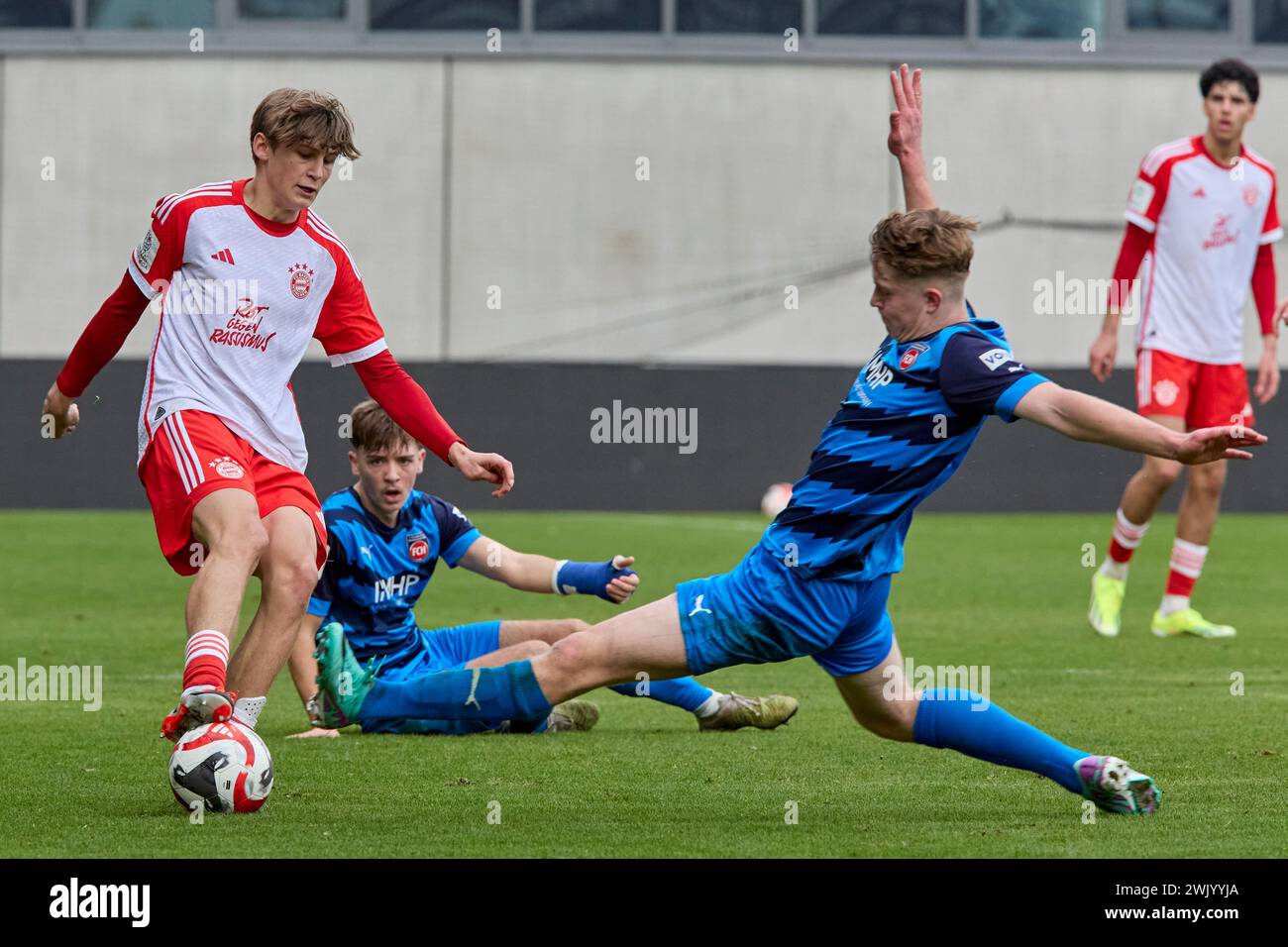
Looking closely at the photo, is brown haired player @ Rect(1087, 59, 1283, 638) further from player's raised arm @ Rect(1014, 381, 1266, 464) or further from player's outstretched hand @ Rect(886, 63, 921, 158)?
player's raised arm @ Rect(1014, 381, 1266, 464)

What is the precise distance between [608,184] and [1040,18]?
4.91 metres

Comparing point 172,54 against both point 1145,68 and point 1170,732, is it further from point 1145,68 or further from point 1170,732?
point 1170,732

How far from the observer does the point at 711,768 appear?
5266 millimetres

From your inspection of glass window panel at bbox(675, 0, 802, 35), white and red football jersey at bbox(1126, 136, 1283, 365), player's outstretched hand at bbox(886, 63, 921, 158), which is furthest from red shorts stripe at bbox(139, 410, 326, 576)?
glass window panel at bbox(675, 0, 802, 35)

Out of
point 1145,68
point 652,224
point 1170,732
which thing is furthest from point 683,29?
point 1170,732

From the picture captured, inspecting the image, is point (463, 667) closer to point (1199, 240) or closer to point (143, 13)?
point (1199, 240)

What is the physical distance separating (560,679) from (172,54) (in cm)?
1646

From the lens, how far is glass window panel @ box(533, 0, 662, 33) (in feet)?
64.7

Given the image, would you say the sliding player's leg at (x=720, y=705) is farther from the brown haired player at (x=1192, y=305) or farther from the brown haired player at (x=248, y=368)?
the brown haired player at (x=1192, y=305)

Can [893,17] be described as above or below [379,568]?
above

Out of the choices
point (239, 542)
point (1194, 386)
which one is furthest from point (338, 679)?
point (1194, 386)

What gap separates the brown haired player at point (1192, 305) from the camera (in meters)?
8.70

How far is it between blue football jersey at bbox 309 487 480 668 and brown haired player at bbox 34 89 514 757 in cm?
83
